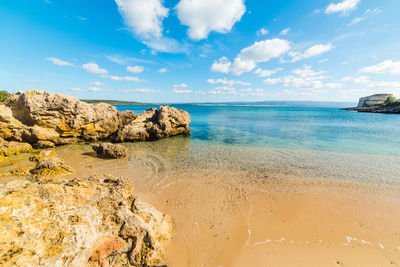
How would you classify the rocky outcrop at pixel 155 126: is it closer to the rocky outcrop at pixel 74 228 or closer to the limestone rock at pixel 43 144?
the limestone rock at pixel 43 144

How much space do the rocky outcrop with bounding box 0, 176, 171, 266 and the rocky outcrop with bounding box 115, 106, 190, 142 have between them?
46.3ft

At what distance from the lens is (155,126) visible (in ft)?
61.3

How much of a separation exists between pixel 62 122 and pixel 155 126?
30.2 ft

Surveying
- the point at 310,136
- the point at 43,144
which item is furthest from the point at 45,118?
the point at 310,136

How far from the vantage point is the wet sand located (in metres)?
4.06

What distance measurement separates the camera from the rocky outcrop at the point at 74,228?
7.47 feet

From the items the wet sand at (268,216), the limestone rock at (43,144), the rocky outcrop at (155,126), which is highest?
the rocky outcrop at (155,126)

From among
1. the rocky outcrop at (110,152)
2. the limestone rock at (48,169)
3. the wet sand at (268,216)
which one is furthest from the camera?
the rocky outcrop at (110,152)

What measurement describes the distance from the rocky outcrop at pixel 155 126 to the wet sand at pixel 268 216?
7.95m

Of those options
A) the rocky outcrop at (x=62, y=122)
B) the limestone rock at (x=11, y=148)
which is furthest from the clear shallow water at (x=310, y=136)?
the limestone rock at (x=11, y=148)

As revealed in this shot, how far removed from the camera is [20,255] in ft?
6.96

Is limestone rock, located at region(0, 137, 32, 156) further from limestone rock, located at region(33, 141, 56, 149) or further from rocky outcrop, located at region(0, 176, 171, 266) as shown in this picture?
rocky outcrop, located at region(0, 176, 171, 266)

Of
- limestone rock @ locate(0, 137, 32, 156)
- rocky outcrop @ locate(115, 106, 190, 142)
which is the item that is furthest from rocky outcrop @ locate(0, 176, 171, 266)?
rocky outcrop @ locate(115, 106, 190, 142)

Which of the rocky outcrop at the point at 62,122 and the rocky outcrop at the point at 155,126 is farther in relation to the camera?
the rocky outcrop at the point at 155,126
